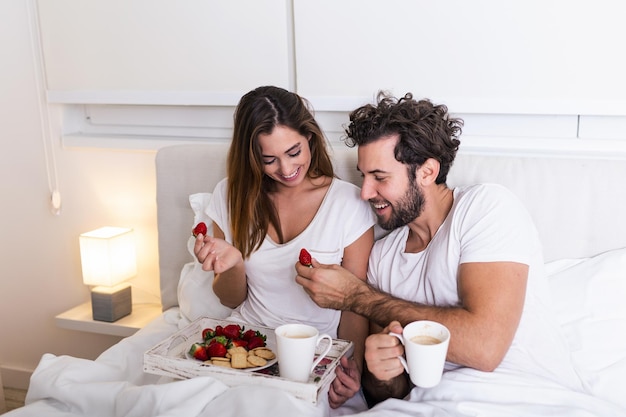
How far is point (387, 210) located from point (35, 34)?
5.12 ft

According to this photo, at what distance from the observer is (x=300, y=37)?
6.68 feet

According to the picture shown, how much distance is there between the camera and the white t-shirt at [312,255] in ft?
5.85

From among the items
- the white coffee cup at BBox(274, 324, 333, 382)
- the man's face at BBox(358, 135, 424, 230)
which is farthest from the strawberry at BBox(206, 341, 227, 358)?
the man's face at BBox(358, 135, 424, 230)

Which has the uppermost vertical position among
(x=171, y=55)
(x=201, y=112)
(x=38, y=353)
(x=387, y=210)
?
(x=171, y=55)

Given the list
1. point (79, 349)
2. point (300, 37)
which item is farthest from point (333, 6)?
point (79, 349)

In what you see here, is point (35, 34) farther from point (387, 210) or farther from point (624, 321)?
point (624, 321)

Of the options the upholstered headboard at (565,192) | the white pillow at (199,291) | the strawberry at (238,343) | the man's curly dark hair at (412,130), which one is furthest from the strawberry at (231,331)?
the upholstered headboard at (565,192)

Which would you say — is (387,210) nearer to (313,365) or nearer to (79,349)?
(313,365)

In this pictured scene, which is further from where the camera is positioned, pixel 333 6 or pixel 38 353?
pixel 38 353

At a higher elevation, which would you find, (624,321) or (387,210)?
(387,210)

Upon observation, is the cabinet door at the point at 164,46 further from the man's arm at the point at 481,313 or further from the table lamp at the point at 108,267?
the man's arm at the point at 481,313

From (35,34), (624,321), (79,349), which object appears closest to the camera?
(624,321)

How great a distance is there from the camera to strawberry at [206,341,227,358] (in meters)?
1.55

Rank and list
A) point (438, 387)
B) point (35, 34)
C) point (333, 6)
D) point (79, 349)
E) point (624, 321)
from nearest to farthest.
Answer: point (438, 387) < point (624, 321) < point (333, 6) < point (35, 34) < point (79, 349)
